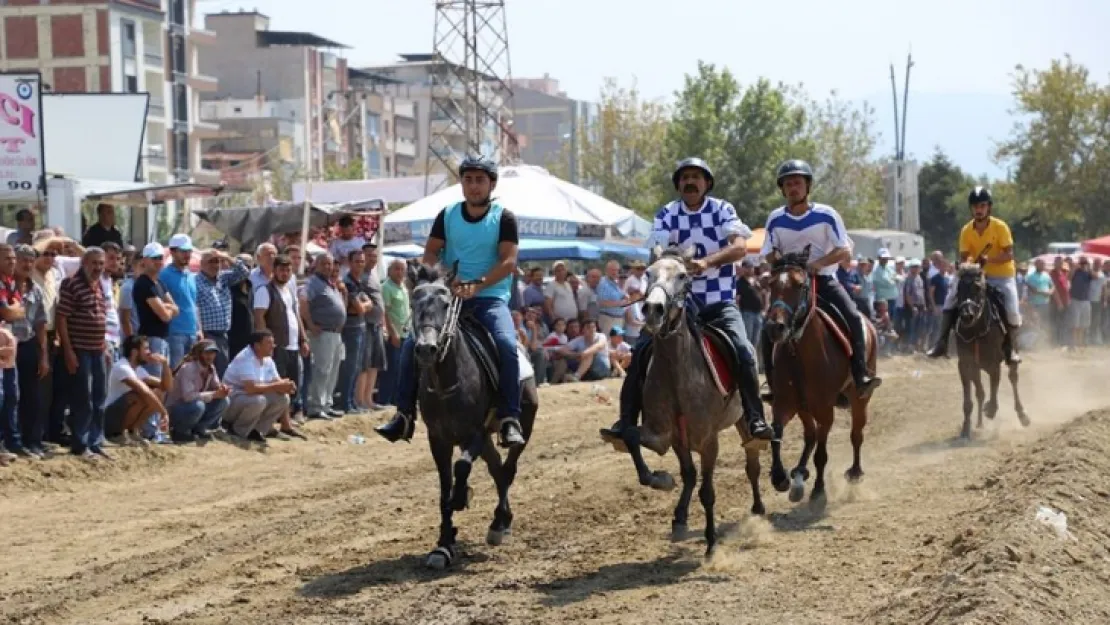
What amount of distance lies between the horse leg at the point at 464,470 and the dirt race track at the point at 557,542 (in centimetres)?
41

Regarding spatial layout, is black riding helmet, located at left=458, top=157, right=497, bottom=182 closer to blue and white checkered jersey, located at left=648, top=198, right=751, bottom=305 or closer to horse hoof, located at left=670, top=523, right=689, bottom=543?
blue and white checkered jersey, located at left=648, top=198, right=751, bottom=305

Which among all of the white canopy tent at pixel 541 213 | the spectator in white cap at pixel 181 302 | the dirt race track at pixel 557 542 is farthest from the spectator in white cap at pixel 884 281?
the spectator in white cap at pixel 181 302

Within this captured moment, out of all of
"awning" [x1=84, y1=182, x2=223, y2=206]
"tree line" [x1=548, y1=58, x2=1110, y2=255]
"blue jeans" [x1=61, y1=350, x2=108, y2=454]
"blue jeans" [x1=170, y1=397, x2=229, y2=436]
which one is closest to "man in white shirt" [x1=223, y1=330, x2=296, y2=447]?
"blue jeans" [x1=170, y1=397, x2=229, y2=436]

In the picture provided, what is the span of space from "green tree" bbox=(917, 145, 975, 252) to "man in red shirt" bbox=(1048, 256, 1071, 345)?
50.8 metres

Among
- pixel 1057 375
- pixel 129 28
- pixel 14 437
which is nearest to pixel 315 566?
pixel 14 437

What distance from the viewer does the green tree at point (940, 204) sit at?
96.1 m

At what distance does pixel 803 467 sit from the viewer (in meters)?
14.4

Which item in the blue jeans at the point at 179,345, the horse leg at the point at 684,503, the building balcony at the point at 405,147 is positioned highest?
the building balcony at the point at 405,147

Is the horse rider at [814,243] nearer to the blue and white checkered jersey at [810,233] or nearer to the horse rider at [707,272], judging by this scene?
the blue and white checkered jersey at [810,233]

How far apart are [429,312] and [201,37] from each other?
99.7 metres

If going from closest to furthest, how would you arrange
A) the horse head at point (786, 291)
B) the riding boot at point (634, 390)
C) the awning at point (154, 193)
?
the riding boot at point (634, 390) → the horse head at point (786, 291) → the awning at point (154, 193)

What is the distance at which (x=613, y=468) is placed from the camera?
17469mm

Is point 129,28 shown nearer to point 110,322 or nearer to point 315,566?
point 110,322

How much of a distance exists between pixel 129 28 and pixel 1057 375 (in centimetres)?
7441
